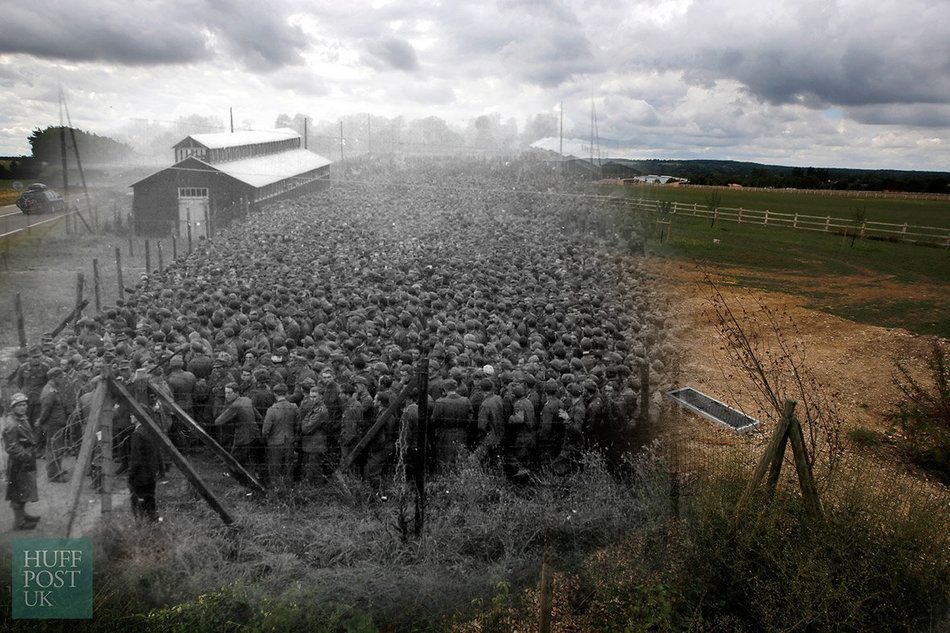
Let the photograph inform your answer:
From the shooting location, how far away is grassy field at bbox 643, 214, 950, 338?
42.1ft

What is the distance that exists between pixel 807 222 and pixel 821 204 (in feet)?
11.0

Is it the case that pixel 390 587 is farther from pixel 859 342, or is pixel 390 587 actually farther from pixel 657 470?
pixel 859 342

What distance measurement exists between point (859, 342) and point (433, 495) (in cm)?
941

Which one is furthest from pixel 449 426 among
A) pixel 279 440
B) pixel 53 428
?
pixel 53 428

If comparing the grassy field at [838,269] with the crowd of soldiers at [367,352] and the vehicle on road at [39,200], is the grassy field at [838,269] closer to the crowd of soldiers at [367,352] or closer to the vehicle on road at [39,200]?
the crowd of soldiers at [367,352]

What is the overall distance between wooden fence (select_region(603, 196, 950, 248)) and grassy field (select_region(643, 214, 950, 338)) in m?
0.42

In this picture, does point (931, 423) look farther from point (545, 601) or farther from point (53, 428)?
point (53, 428)

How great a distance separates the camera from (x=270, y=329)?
12.0m

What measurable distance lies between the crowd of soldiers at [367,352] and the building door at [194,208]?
5.59m

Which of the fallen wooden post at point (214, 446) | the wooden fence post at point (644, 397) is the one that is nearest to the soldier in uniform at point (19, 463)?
the fallen wooden post at point (214, 446)

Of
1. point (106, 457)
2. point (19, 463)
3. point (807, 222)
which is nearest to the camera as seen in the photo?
point (106, 457)

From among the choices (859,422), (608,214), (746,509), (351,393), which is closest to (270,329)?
(351,393)

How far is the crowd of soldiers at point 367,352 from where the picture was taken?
25.8 feet

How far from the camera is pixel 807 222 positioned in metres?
27.5
